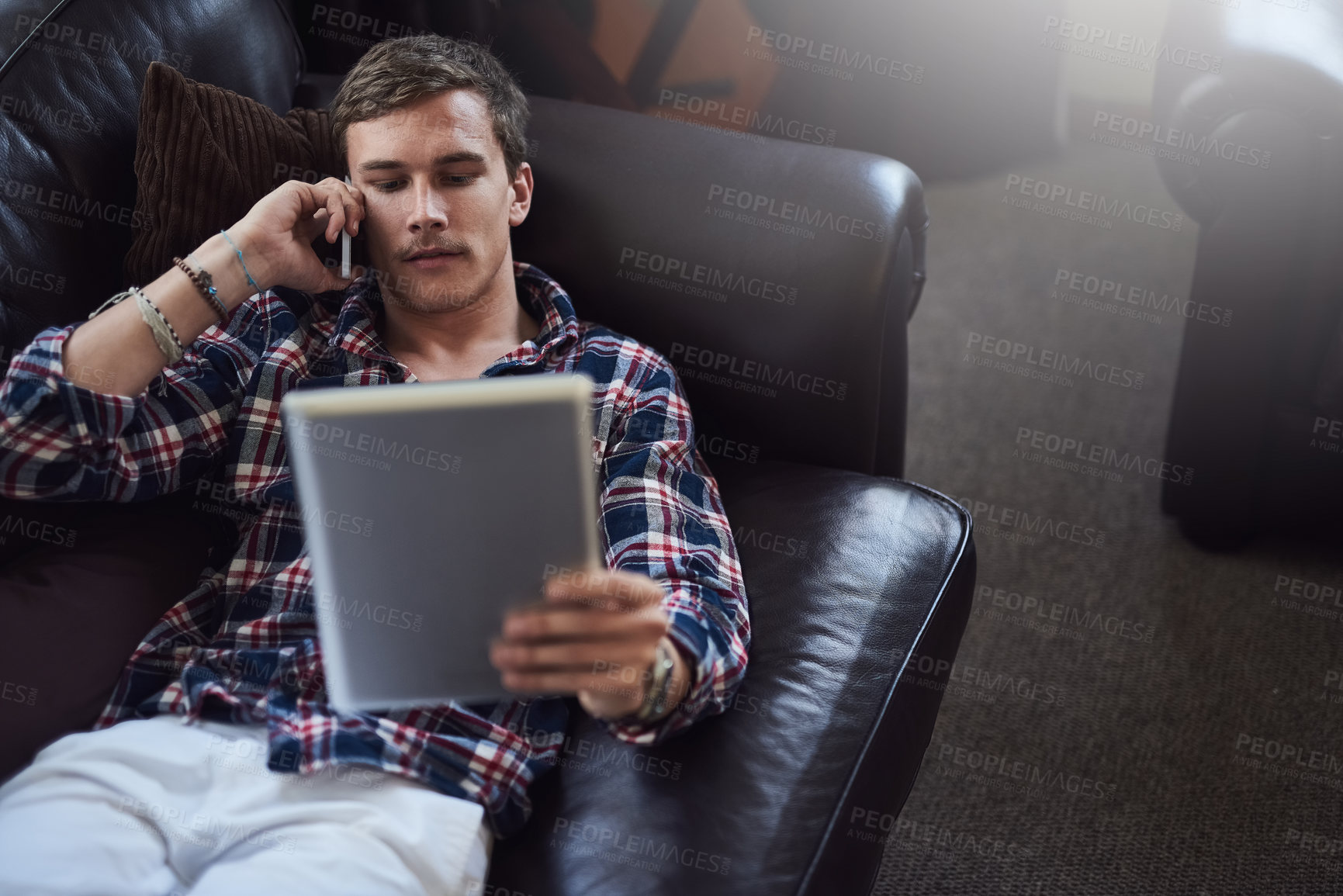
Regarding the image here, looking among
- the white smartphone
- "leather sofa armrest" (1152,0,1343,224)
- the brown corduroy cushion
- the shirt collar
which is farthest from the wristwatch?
"leather sofa armrest" (1152,0,1343,224)

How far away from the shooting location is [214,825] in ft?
3.26

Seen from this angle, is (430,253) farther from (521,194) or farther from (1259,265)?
(1259,265)

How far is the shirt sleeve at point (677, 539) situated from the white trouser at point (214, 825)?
21 cm

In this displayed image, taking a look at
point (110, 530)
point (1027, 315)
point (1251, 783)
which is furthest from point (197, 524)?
point (1027, 315)

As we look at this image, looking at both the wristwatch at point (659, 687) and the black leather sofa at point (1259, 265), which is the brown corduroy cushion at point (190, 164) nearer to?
the wristwatch at point (659, 687)

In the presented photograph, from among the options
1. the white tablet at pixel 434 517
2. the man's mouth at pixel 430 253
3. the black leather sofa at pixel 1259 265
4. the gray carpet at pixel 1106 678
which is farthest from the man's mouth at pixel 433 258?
the black leather sofa at pixel 1259 265

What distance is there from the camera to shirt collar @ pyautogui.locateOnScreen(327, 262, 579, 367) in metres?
1.35

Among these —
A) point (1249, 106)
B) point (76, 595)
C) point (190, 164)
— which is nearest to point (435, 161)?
point (190, 164)

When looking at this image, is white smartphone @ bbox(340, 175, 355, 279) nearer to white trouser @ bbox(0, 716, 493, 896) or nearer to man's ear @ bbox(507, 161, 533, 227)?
man's ear @ bbox(507, 161, 533, 227)

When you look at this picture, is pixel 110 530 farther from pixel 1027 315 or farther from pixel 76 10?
pixel 1027 315

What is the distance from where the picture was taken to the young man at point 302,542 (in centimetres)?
97

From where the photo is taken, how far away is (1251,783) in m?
1.59

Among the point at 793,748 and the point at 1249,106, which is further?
the point at 1249,106

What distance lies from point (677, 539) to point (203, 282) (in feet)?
2.03
